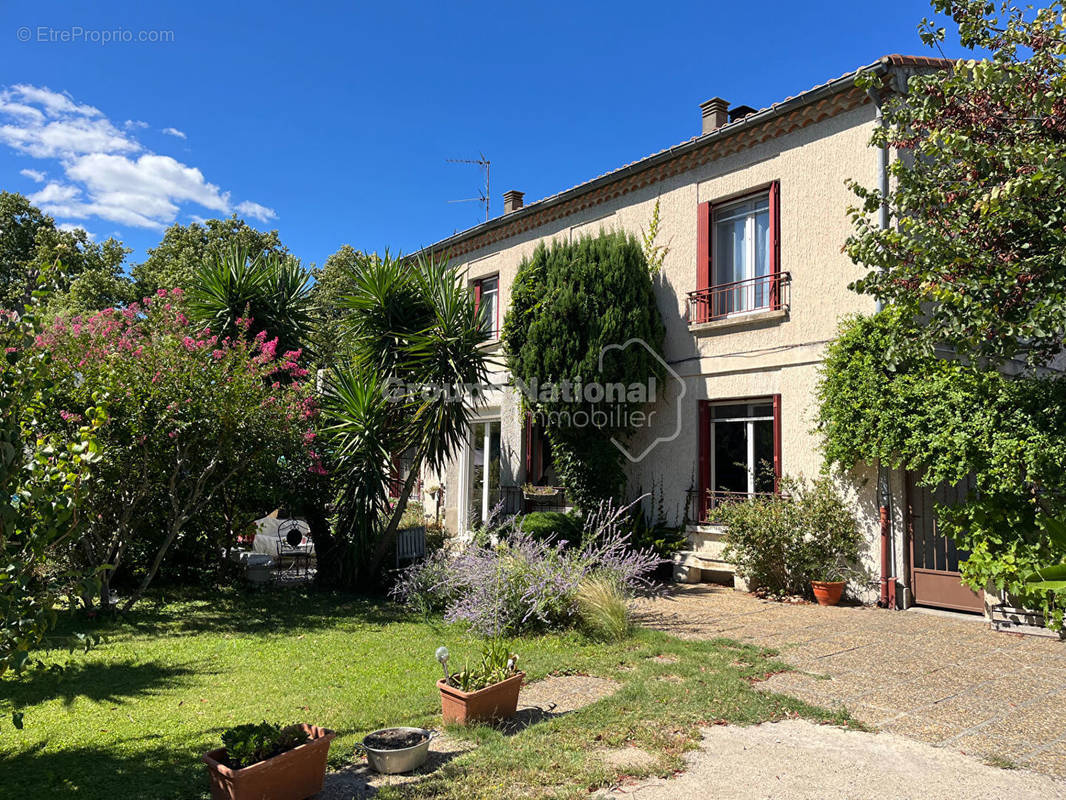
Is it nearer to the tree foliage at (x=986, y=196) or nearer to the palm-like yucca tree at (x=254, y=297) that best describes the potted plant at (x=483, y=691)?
the tree foliage at (x=986, y=196)

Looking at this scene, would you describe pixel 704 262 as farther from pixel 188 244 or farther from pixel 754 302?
pixel 188 244

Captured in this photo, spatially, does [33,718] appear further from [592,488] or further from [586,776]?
[592,488]

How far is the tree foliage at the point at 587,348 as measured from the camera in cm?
1185

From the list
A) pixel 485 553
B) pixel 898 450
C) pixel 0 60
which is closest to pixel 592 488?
pixel 485 553

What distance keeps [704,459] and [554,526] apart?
276 cm

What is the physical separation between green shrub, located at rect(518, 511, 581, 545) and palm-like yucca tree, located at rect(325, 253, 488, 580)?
5.72 ft

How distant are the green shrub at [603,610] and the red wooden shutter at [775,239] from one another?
5.62 meters

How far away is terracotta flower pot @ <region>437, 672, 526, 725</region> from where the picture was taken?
4.79m

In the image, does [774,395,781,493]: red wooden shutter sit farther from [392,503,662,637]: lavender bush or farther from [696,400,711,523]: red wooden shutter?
[392,503,662,637]: lavender bush

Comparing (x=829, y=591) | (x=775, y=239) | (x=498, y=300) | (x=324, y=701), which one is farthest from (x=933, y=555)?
(x=498, y=300)

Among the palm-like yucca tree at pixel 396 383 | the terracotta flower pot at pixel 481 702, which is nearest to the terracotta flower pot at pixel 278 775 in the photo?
the terracotta flower pot at pixel 481 702

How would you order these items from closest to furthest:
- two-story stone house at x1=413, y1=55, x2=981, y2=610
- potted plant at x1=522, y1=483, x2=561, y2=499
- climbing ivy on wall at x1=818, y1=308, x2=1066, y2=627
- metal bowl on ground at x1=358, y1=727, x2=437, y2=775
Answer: metal bowl on ground at x1=358, y1=727, x2=437, y2=775
climbing ivy on wall at x1=818, y1=308, x2=1066, y2=627
two-story stone house at x1=413, y1=55, x2=981, y2=610
potted plant at x1=522, y1=483, x2=561, y2=499

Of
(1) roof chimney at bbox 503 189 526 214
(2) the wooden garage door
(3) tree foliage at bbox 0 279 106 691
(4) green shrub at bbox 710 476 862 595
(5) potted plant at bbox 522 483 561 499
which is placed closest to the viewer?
(3) tree foliage at bbox 0 279 106 691

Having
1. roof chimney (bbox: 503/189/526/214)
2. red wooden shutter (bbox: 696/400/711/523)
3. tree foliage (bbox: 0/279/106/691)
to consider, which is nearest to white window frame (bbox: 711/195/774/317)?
red wooden shutter (bbox: 696/400/711/523)
